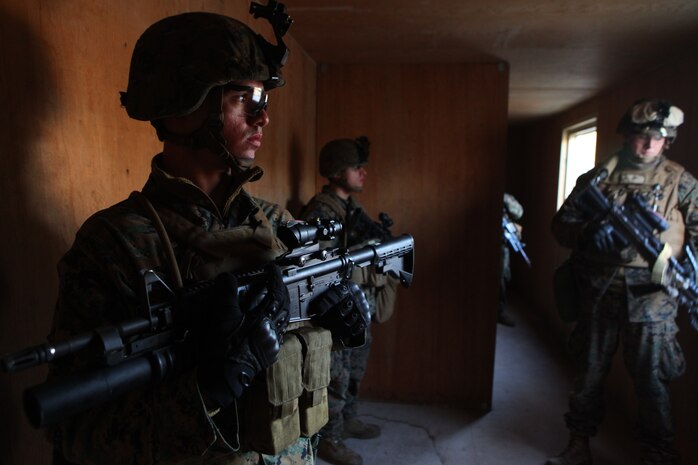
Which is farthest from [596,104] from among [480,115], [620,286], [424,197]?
[620,286]

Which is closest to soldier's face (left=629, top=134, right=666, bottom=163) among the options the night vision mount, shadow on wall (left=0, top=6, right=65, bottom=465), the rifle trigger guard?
the rifle trigger guard

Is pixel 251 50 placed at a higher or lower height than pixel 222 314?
higher

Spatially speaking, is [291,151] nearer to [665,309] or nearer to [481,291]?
[481,291]

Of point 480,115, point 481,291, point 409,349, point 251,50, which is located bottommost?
point 409,349

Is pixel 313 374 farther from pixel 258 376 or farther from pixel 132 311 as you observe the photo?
pixel 132 311

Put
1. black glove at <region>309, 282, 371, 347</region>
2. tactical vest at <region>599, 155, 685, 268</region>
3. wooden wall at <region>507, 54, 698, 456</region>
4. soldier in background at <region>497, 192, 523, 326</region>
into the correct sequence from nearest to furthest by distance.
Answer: black glove at <region>309, 282, 371, 347</region> → tactical vest at <region>599, 155, 685, 268</region> → wooden wall at <region>507, 54, 698, 456</region> → soldier in background at <region>497, 192, 523, 326</region>

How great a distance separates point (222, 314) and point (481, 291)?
8.49ft

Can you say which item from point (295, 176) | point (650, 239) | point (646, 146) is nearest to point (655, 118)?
point (646, 146)

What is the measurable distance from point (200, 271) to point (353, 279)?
1.52m

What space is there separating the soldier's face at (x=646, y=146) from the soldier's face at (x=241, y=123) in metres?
2.19

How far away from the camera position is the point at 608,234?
2.26m

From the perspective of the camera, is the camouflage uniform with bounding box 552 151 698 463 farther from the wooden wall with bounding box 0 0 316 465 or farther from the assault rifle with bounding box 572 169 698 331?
the wooden wall with bounding box 0 0 316 465

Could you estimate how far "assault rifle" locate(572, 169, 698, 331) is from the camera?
2152mm

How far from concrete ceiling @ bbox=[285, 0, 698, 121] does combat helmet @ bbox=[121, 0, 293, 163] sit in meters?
1.20
